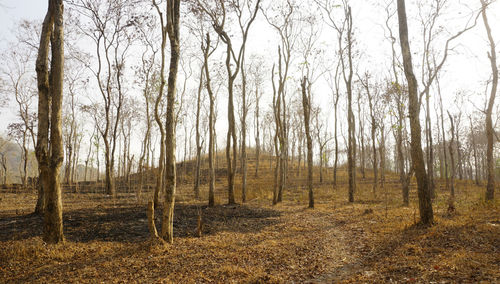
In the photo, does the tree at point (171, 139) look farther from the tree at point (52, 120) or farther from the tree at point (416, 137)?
the tree at point (416, 137)

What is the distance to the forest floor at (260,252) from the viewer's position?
4609 mm

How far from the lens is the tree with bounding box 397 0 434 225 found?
7578mm

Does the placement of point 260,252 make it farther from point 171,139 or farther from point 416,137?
point 416,137

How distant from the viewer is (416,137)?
25.3 feet

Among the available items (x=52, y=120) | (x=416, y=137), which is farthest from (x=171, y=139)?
(x=416, y=137)

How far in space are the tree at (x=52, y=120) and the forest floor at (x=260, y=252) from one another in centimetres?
61

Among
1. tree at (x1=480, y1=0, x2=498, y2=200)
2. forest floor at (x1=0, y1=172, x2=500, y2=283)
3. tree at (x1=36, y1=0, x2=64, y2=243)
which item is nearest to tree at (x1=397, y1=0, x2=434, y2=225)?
forest floor at (x1=0, y1=172, x2=500, y2=283)

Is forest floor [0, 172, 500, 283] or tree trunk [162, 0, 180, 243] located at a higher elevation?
tree trunk [162, 0, 180, 243]

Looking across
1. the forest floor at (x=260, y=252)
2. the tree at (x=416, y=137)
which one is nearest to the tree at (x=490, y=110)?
the forest floor at (x=260, y=252)

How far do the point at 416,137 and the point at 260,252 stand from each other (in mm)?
5820

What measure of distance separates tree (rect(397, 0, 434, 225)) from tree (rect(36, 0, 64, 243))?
9.82 metres

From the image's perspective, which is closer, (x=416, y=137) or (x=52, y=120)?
(x=52, y=120)

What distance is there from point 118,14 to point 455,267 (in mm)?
21861

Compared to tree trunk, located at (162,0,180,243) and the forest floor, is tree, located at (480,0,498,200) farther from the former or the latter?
tree trunk, located at (162,0,180,243)
